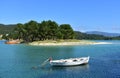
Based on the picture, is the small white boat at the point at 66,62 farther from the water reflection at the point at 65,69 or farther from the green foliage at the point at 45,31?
the green foliage at the point at 45,31

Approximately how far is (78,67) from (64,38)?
401ft

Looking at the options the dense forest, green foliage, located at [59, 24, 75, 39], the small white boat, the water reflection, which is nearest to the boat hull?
the small white boat

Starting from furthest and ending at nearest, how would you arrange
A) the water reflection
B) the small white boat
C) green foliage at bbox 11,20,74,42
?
green foliage at bbox 11,20,74,42
the small white boat
the water reflection

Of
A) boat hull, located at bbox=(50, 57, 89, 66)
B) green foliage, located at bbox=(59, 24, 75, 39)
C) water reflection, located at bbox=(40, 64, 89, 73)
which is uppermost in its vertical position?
green foliage, located at bbox=(59, 24, 75, 39)

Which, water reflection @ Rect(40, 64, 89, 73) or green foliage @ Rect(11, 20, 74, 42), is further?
green foliage @ Rect(11, 20, 74, 42)

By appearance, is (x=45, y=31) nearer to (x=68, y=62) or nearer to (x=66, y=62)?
(x=68, y=62)

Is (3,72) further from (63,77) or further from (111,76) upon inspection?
(111,76)

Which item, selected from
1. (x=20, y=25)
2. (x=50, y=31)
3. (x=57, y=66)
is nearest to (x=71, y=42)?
(x=50, y=31)

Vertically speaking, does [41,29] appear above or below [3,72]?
above

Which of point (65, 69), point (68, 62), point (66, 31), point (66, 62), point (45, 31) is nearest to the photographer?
point (65, 69)

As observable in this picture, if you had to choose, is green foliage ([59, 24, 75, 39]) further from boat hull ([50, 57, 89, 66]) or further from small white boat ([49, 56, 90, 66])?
small white boat ([49, 56, 90, 66])

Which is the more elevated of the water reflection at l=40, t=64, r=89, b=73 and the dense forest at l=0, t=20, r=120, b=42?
the dense forest at l=0, t=20, r=120, b=42

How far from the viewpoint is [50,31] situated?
16588 centimetres

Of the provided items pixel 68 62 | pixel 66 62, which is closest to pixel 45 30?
pixel 68 62
